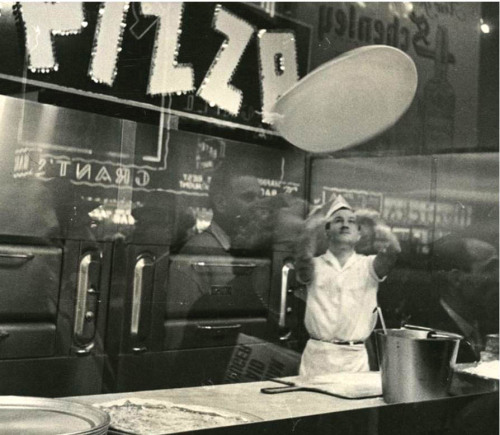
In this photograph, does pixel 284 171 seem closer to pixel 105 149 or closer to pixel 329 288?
pixel 329 288

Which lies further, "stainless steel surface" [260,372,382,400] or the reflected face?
the reflected face

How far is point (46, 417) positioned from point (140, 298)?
2.52 feet

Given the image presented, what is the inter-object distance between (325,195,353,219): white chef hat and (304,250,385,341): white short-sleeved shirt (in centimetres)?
11

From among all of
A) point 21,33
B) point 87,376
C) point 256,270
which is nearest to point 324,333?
point 256,270

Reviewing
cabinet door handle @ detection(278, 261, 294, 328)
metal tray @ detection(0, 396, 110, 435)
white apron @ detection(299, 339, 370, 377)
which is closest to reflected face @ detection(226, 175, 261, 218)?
cabinet door handle @ detection(278, 261, 294, 328)

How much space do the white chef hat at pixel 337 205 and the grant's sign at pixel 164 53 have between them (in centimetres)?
29

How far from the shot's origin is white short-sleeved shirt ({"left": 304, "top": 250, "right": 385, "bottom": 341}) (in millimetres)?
1877

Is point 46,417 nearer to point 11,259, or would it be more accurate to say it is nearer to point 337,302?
point 11,259

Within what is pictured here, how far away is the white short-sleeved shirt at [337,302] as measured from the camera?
1877 millimetres

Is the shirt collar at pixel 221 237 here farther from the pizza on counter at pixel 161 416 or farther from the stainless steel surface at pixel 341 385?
the pizza on counter at pixel 161 416

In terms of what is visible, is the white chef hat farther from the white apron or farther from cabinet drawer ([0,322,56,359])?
cabinet drawer ([0,322,56,359])

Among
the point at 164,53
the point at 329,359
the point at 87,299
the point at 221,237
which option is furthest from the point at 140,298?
the point at 164,53

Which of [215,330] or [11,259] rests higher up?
[11,259]

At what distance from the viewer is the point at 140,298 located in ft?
6.00
